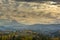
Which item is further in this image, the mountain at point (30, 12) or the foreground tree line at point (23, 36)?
the mountain at point (30, 12)

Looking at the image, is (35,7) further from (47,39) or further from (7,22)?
(47,39)

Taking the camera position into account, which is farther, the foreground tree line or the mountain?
the mountain

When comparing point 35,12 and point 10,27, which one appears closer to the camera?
point 10,27

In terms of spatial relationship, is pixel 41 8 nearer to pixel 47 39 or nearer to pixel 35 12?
pixel 35 12

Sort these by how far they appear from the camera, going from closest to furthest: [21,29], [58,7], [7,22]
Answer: [21,29] < [7,22] < [58,7]

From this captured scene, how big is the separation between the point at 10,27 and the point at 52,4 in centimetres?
98

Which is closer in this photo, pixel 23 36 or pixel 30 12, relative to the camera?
pixel 23 36

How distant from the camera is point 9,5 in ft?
8.00

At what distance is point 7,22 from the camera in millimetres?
1836

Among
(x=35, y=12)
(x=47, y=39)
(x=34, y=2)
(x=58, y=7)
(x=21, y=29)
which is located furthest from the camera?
(x=34, y=2)

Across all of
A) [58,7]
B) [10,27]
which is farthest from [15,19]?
[58,7]

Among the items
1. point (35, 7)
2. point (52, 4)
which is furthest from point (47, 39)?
point (52, 4)

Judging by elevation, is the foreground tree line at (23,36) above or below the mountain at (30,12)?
above

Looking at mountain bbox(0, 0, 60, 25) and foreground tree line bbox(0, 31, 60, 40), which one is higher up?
foreground tree line bbox(0, 31, 60, 40)
